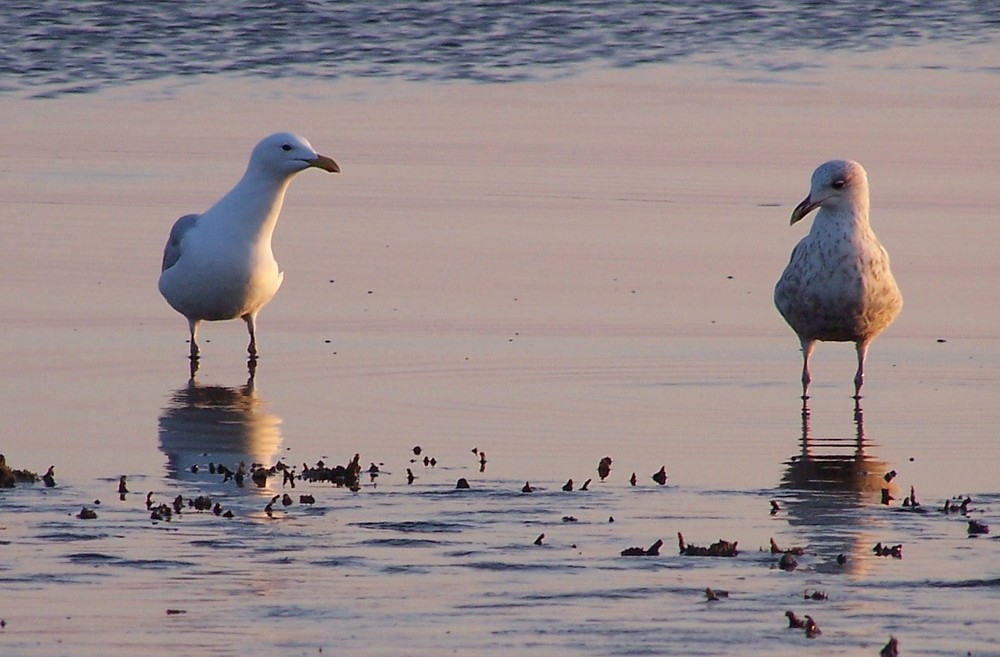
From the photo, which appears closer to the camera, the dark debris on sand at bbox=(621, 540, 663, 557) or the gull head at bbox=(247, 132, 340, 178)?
the dark debris on sand at bbox=(621, 540, 663, 557)

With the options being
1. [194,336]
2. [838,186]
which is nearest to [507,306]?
[194,336]

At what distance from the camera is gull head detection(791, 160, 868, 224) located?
39.4 feet

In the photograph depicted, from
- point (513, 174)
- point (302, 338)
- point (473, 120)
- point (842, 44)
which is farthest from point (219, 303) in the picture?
point (842, 44)

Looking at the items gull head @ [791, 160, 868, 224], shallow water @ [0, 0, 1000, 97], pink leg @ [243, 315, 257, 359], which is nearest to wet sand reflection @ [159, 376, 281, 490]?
pink leg @ [243, 315, 257, 359]

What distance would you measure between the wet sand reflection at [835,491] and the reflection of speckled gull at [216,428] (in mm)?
2358

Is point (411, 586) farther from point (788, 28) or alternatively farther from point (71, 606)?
point (788, 28)

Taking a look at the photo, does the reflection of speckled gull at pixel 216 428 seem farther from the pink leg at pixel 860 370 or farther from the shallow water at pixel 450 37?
the shallow water at pixel 450 37

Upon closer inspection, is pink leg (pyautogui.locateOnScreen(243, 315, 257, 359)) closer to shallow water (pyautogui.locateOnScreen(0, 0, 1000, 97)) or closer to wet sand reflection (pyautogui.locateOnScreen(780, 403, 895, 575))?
wet sand reflection (pyautogui.locateOnScreen(780, 403, 895, 575))

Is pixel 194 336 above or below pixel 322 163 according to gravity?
below

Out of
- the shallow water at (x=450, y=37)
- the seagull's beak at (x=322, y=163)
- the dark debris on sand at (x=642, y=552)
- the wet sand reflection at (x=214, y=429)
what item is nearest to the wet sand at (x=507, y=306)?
the wet sand reflection at (x=214, y=429)

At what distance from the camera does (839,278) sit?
1170cm

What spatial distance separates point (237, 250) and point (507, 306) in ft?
5.99

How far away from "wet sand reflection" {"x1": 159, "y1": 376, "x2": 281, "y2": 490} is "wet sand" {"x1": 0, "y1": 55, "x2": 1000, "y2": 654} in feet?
0.12

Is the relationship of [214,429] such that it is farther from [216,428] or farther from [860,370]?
[860,370]
